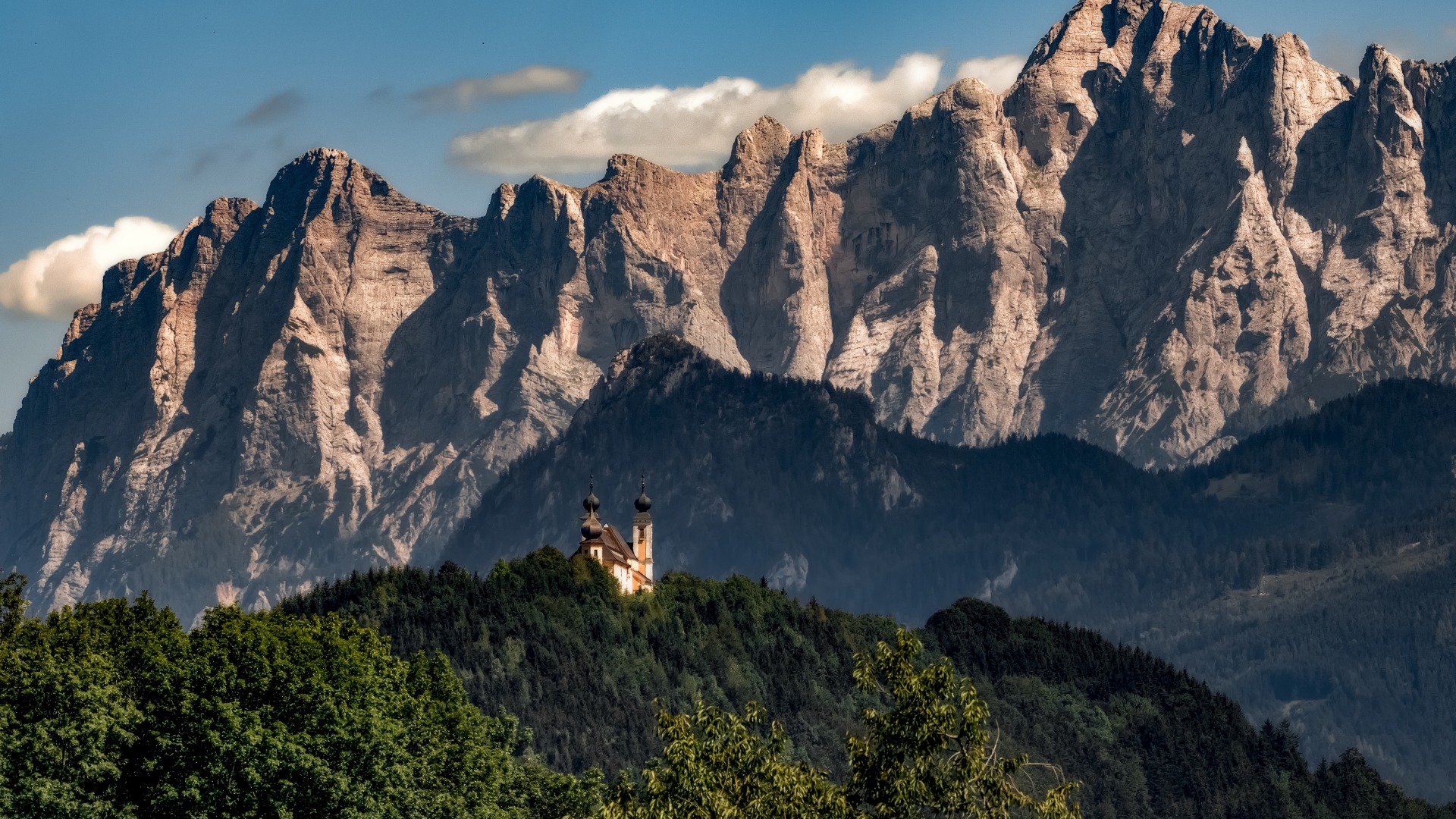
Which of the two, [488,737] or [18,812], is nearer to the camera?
[18,812]

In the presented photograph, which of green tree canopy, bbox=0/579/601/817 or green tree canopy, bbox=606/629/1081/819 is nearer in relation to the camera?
green tree canopy, bbox=606/629/1081/819

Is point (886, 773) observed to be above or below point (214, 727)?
below

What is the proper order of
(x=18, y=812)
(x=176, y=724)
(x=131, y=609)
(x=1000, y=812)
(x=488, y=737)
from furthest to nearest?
(x=488, y=737) < (x=131, y=609) < (x=176, y=724) < (x=18, y=812) < (x=1000, y=812)

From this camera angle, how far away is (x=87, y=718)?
138 m

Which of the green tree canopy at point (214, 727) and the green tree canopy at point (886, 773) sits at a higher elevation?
the green tree canopy at point (214, 727)

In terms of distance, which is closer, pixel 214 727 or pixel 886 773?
pixel 886 773

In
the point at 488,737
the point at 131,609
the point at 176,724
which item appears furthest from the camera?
the point at 488,737

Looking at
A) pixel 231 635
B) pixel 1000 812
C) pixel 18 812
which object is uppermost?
pixel 231 635

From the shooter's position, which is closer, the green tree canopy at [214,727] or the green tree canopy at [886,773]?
the green tree canopy at [886,773]

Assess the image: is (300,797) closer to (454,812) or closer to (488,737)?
(454,812)

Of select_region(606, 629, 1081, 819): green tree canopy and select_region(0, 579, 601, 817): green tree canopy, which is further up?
select_region(0, 579, 601, 817): green tree canopy

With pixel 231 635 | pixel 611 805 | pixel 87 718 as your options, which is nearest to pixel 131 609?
pixel 231 635

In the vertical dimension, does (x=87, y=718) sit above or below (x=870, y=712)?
above

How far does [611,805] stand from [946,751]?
12248 millimetres
